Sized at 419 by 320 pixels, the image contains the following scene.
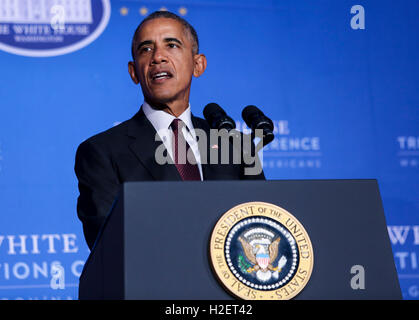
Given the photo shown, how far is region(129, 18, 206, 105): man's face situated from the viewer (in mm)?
2150

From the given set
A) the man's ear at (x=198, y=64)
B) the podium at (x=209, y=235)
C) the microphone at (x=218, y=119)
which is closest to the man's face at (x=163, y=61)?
the man's ear at (x=198, y=64)

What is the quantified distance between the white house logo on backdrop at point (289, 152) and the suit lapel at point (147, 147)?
0.97m

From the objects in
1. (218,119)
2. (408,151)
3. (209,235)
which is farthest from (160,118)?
(408,151)

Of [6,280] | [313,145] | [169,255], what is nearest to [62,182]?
[6,280]

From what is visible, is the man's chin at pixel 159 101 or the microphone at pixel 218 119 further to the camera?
the man's chin at pixel 159 101

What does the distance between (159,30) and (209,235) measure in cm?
105

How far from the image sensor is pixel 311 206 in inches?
54.2

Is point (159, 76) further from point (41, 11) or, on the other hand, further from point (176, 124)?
point (41, 11)

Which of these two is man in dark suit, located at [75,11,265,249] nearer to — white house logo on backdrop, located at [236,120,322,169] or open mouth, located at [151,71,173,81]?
open mouth, located at [151,71,173,81]

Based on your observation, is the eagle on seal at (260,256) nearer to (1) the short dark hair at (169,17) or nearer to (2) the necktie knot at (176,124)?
(2) the necktie knot at (176,124)

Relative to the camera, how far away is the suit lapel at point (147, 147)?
194cm

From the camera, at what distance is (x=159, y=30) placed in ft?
7.13

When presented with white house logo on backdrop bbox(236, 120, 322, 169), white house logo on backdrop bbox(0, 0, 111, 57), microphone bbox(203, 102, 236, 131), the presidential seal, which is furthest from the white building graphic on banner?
the presidential seal
